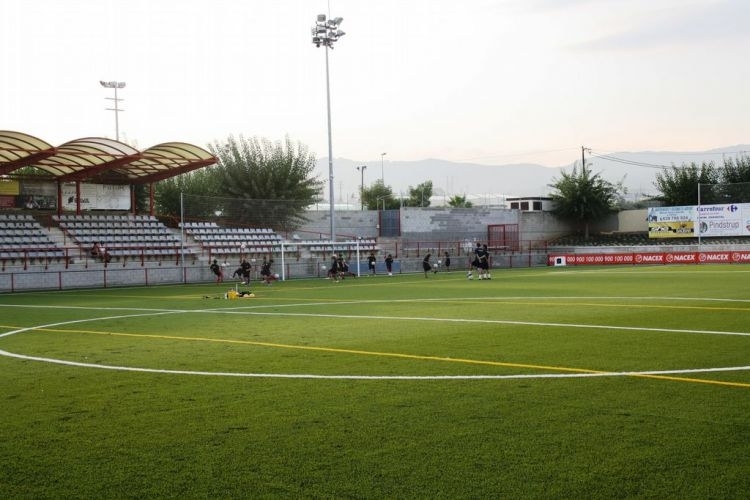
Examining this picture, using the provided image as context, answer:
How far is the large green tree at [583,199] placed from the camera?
239 feet

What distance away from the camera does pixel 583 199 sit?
72625 mm

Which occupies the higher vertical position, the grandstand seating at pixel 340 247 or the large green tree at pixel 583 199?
the large green tree at pixel 583 199

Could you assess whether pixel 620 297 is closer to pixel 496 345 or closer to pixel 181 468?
pixel 496 345

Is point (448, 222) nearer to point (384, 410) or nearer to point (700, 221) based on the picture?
point (700, 221)

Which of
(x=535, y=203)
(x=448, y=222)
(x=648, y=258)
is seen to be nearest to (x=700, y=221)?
(x=648, y=258)

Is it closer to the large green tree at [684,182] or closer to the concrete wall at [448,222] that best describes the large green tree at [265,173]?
the concrete wall at [448,222]

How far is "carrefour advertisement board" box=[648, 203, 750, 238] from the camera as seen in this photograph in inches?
2259

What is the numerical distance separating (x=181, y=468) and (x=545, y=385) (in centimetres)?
459

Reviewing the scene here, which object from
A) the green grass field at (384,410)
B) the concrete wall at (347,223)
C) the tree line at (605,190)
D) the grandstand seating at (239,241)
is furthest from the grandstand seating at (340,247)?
the green grass field at (384,410)

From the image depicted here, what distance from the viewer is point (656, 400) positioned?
318 inches

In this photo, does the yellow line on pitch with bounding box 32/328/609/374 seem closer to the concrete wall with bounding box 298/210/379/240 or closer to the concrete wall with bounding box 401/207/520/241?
the concrete wall with bounding box 298/210/379/240

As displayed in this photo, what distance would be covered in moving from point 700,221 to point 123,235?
39886mm

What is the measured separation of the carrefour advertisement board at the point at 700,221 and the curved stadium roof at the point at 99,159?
115 feet

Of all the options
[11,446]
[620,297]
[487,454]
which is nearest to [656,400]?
[487,454]
